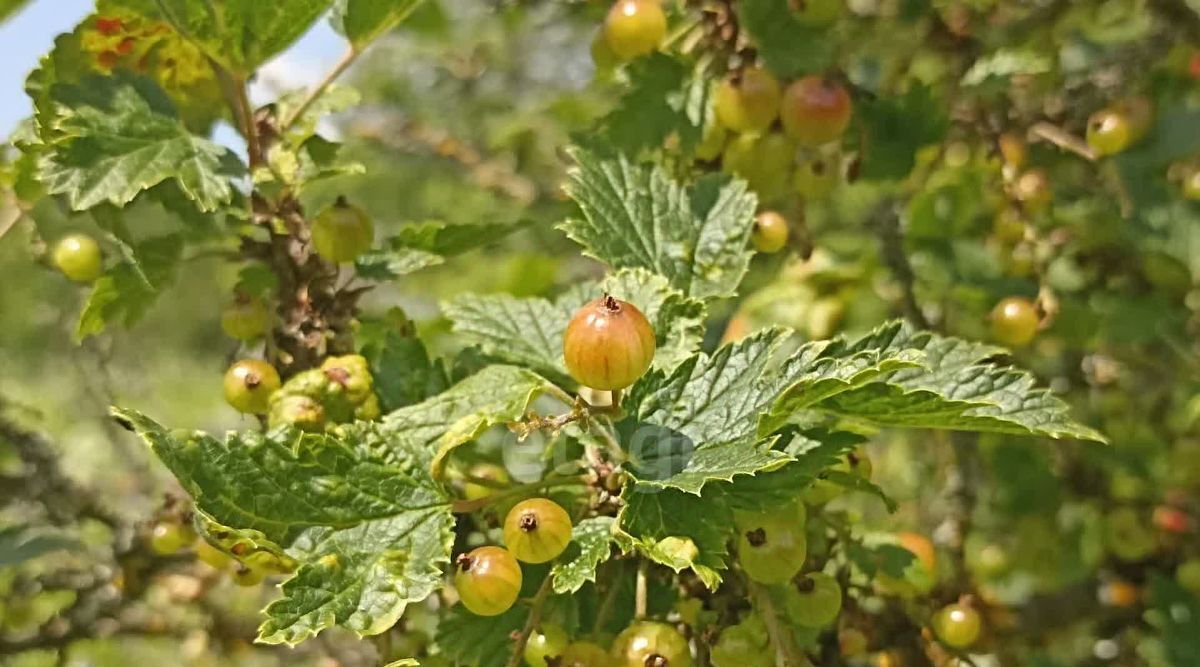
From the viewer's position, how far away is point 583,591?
2.93ft

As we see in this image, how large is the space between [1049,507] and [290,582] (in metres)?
1.24

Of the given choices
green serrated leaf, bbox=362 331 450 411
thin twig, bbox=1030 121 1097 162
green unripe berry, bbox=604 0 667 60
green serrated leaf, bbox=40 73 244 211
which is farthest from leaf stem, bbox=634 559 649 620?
thin twig, bbox=1030 121 1097 162

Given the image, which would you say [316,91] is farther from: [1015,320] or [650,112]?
[1015,320]

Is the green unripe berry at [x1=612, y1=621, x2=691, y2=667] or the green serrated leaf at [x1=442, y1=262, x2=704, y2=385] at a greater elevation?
the green serrated leaf at [x1=442, y1=262, x2=704, y2=385]

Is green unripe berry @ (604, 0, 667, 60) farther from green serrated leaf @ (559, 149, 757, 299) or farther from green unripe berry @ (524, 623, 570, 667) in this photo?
green unripe berry @ (524, 623, 570, 667)

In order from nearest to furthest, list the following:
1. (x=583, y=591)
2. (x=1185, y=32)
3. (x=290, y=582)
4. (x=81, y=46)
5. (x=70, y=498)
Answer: (x=290, y=582) → (x=583, y=591) → (x=81, y=46) → (x=70, y=498) → (x=1185, y=32)

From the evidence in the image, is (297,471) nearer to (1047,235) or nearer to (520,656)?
(520,656)

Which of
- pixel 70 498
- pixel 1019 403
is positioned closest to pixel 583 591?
pixel 1019 403

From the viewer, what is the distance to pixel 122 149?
0.94 metres

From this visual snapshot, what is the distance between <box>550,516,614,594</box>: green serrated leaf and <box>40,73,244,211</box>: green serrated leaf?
0.41 m

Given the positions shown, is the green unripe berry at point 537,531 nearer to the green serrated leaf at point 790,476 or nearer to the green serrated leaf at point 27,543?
the green serrated leaf at point 790,476

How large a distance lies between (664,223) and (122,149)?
0.49 m

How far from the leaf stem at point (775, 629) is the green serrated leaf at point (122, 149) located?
55cm

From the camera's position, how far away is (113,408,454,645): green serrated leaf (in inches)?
28.9
